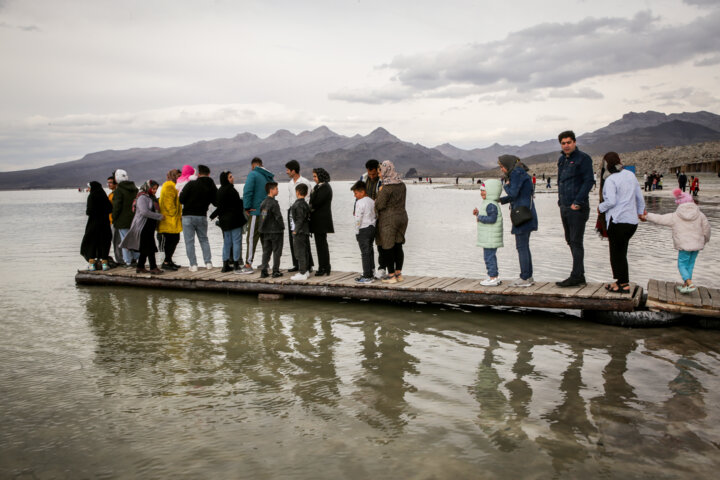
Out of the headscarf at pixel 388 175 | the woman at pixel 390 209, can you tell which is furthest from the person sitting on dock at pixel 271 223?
the headscarf at pixel 388 175

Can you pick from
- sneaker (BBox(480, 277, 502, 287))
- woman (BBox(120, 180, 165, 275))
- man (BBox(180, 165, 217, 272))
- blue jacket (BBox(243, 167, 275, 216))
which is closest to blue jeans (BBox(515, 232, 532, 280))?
sneaker (BBox(480, 277, 502, 287))

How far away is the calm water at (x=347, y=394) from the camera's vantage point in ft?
14.6

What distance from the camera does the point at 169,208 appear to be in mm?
11227

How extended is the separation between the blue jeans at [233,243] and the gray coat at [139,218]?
1440 mm

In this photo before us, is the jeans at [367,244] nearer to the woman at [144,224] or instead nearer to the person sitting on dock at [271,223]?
the person sitting on dock at [271,223]

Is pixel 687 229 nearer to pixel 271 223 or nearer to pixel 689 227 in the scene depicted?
pixel 689 227

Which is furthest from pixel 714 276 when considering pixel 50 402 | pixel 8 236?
pixel 8 236

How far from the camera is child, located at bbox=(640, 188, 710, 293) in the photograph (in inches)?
316

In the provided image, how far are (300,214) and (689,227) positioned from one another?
6.37 meters

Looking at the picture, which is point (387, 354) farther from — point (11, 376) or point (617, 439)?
point (11, 376)

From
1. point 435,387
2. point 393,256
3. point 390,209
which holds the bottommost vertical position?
point 435,387

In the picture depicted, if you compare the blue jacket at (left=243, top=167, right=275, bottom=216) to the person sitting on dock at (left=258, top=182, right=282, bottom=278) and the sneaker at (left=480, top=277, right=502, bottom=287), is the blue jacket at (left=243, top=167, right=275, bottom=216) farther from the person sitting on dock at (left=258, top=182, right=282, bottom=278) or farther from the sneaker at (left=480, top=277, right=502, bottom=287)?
the sneaker at (left=480, top=277, right=502, bottom=287)

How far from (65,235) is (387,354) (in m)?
25.4

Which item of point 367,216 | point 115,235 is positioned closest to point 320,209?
point 367,216
